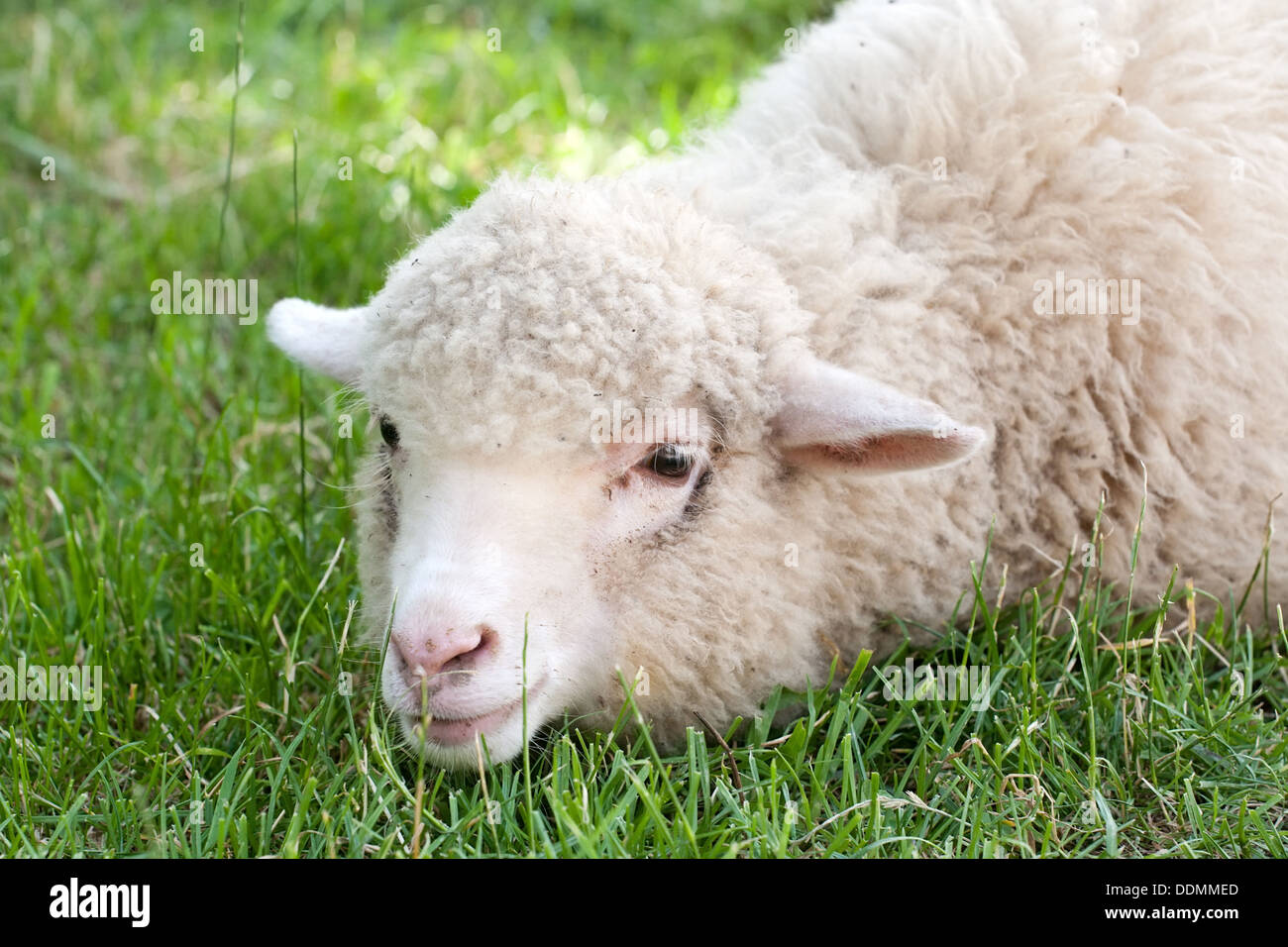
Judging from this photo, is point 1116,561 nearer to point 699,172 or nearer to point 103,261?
point 699,172

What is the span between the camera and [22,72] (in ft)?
21.4

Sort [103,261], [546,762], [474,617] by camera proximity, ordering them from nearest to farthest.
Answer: [474,617] → [546,762] → [103,261]

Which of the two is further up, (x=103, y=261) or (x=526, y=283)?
(x=103, y=261)

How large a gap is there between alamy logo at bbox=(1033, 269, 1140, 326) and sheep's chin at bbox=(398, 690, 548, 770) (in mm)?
1489

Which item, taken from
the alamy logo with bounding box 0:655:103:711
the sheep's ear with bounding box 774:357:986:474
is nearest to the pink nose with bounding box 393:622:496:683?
the sheep's ear with bounding box 774:357:986:474

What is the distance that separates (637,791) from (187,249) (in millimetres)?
3667

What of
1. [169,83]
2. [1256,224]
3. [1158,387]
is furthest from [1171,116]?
[169,83]

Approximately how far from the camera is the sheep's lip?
2.77 meters

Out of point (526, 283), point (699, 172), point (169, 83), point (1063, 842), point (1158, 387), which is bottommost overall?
point (1063, 842)

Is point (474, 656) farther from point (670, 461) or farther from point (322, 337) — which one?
point (322, 337)
